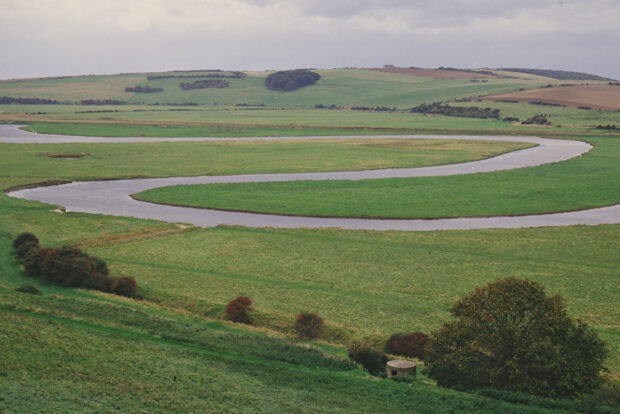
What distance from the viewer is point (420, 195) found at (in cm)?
6756

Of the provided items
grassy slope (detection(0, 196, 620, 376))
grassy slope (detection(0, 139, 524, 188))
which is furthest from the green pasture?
grassy slope (detection(0, 196, 620, 376))

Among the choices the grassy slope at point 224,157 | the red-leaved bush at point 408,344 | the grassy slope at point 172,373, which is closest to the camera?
the grassy slope at point 172,373

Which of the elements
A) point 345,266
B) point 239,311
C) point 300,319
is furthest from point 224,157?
point 300,319

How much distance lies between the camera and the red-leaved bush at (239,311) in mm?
30344

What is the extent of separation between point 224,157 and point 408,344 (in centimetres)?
7540

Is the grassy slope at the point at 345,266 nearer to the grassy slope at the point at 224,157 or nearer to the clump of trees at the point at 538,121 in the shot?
the grassy slope at the point at 224,157

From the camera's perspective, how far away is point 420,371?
25234 mm

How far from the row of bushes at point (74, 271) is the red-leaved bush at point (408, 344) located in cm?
1366

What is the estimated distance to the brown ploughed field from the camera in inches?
6764

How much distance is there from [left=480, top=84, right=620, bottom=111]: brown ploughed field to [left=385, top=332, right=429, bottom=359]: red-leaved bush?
155247 millimetres

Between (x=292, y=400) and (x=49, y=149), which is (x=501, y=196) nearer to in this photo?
(x=292, y=400)

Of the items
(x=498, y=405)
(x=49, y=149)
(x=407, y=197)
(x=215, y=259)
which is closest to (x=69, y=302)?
(x=215, y=259)

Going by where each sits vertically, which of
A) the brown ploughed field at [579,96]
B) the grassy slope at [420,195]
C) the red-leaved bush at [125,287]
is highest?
the brown ploughed field at [579,96]

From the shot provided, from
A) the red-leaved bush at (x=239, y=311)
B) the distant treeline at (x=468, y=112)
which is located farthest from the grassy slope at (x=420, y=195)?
the distant treeline at (x=468, y=112)
